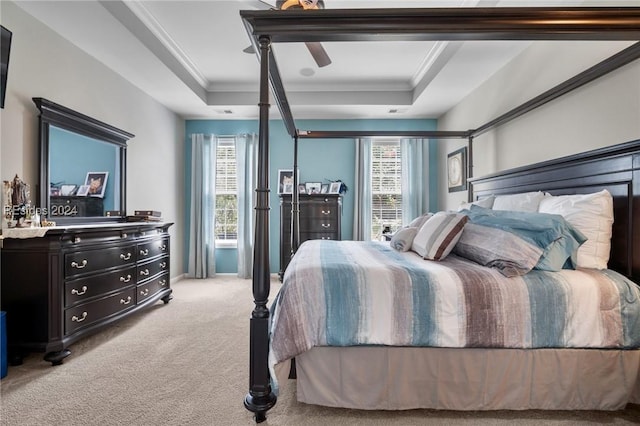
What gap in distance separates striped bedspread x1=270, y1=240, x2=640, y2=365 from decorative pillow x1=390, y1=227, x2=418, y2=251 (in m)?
0.91

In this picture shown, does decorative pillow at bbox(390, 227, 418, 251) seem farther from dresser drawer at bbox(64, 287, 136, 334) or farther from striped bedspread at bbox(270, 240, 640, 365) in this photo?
dresser drawer at bbox(64, 287, 136, 334)

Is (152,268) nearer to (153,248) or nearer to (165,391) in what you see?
(153,248)

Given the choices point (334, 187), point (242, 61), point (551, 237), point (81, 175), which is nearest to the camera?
point (551, 237)

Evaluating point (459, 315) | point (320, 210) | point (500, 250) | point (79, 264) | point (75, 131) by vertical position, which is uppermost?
Result: point (75, 131)

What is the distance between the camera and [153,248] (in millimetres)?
3592

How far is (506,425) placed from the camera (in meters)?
1.63

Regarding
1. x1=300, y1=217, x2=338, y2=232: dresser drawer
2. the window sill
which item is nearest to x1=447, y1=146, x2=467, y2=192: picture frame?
x1=300, y1=217, x2=338, y2=232: dresser drawer

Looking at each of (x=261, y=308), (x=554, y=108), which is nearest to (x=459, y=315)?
(x=261, y=308)

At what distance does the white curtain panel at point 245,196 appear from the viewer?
17.4 ft

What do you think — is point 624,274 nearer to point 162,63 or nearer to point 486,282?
point 486,282

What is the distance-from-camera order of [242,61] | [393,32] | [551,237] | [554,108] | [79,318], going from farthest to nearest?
[242,61]
[554,108]
[79,318]
[551,237]
[393,32]

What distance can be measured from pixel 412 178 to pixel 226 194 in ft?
10.2

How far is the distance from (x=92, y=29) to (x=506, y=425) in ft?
13.3

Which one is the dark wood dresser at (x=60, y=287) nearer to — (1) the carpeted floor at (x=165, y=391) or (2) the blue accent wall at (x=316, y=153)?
(1) the carpeted floor at (x=165, y=391)
